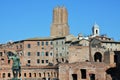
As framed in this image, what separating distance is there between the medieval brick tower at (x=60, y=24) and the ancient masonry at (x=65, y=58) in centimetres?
817

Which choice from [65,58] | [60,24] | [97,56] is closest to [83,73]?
[97,56]

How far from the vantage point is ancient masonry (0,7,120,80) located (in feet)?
228

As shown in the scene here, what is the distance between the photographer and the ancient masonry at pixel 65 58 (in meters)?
69.4

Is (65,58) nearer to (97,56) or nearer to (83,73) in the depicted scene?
(97,56)

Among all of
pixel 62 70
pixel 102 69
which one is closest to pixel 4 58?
pixel 62 70

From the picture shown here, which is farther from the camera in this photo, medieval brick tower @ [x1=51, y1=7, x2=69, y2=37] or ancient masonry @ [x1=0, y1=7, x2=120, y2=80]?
medieval brick tower @ [x1=51, y1=7, x2=69, y2=37]

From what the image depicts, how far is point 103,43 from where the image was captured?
83.1 metres

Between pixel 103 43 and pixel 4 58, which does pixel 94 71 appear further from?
pixel 4 58

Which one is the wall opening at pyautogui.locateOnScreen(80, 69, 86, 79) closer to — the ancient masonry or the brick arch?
the ancient masonry

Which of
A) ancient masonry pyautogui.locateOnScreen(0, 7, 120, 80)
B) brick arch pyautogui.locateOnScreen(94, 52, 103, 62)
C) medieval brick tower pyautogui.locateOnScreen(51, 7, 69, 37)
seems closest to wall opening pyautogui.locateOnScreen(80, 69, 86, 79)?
ancient masonry pyautogui.locateOnScreen(0, 7, 120, 80)

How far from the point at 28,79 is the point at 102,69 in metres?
15.2

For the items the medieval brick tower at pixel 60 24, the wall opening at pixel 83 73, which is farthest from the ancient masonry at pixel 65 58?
the medieval brick tower at pixel 60 24

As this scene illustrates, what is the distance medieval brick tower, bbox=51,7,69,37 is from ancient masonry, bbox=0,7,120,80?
26.8 ft

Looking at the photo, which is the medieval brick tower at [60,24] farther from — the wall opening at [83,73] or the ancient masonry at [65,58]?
the wall opening at [83,73]
